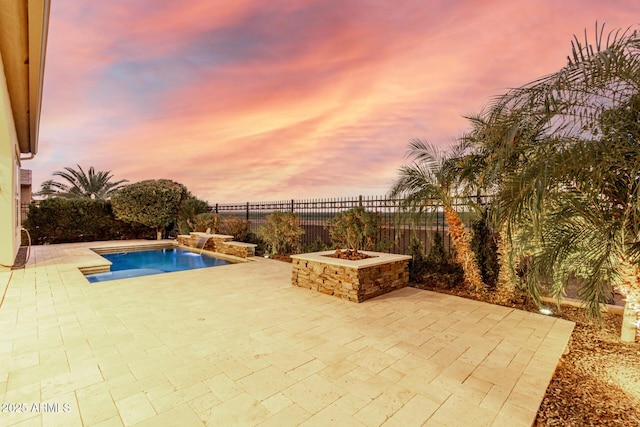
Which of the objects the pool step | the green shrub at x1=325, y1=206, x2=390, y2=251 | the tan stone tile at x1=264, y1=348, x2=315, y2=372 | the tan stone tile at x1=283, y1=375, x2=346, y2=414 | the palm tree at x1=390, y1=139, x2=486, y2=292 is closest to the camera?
the tan stone tile at x1=283, y1=375, x2=346, y2=414

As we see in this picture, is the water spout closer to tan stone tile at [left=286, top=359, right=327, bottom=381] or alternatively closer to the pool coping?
the pool coping

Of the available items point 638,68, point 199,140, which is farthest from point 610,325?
point 199,140

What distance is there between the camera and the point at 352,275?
474 centimetres

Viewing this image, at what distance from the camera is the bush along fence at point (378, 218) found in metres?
5.58

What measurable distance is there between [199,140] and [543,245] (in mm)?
11225

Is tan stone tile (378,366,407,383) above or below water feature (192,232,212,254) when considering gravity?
below

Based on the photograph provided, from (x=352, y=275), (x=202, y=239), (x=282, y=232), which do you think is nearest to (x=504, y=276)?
(x=352, y=275)

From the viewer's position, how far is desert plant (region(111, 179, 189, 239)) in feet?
42.3

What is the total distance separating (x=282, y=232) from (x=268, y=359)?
6603mm

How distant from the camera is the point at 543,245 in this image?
10.5ft

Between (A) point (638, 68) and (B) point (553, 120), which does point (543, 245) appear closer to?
(B) point (553, 120)

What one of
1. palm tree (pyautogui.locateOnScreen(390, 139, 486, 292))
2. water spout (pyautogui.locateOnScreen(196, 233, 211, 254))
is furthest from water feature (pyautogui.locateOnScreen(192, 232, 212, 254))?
palm tree (pyautogui.locateOnScreen(390, 139, 486, 292))

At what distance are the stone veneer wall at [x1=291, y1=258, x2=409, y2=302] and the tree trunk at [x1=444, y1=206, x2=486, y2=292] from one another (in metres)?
1.05

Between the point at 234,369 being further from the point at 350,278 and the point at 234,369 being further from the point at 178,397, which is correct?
the point at 350,278
